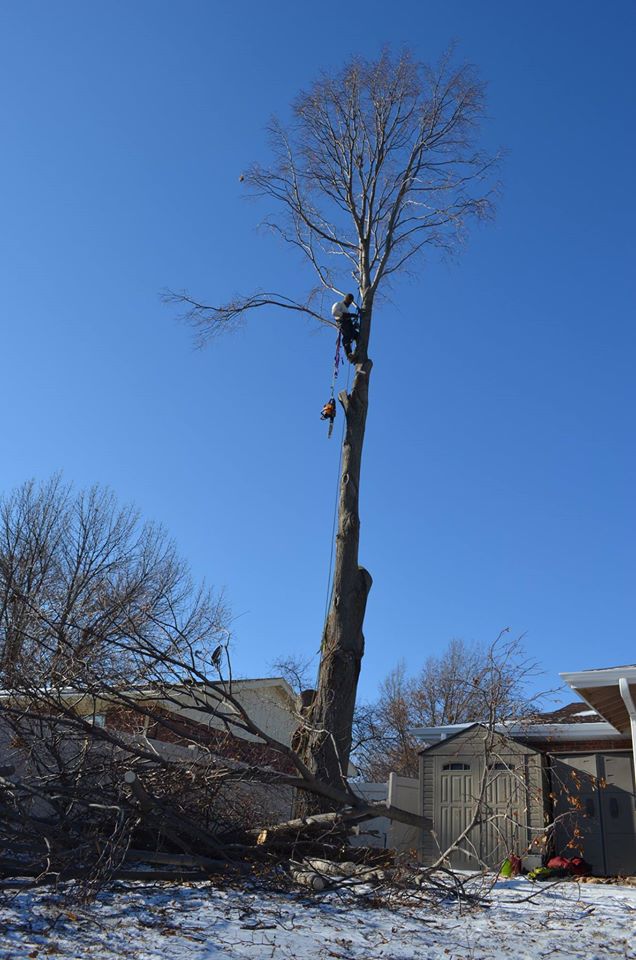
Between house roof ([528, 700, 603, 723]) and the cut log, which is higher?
house roof ([528, 700, 603, 723])

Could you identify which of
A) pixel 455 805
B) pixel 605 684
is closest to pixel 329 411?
pixel 605 684

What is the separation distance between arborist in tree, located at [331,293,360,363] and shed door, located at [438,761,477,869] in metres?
6.80

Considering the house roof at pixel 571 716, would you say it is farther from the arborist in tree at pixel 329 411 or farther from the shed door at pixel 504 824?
the arborist in tree at pixel 329 411

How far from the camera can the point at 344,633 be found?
921cm

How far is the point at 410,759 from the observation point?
1158 inches

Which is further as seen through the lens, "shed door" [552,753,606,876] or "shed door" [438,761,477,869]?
"shed door" [438,761,477,869]

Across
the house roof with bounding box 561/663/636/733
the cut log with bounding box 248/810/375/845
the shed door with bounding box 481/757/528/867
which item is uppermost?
the house roof with bounding box 561/663/636/733

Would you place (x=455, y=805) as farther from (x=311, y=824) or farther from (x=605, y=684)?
(x=311, y=824)

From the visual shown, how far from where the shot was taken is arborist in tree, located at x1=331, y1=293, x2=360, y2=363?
36.0 ft

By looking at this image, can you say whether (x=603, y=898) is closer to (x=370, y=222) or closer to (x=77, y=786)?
(x=77, y=786)

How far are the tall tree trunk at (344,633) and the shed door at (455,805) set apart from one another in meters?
4.54

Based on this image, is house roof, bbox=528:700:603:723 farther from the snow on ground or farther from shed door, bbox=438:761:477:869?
the snow on ground

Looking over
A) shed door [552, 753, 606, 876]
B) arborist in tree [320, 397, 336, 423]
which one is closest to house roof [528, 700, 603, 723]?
shed door [552, 753, 606, 876]

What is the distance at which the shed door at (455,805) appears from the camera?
12352 millimetres
